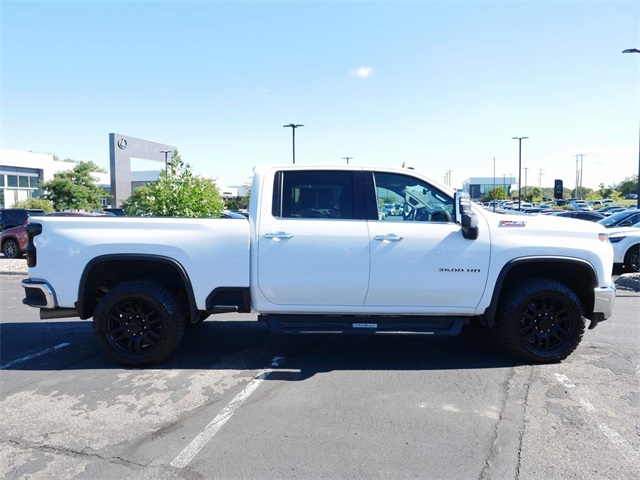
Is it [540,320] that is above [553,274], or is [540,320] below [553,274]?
below

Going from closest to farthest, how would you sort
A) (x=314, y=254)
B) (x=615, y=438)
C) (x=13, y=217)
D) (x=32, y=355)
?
(x=615, y=438) < (x=314, y=254) < (x=32, y=355) < (x=13, y=217)

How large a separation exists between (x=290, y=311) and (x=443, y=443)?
197 cm

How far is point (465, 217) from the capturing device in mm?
4438

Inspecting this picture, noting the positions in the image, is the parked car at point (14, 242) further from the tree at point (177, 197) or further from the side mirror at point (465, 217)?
the side mirror at point (465, 217)

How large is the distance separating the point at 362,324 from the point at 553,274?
2185 mm

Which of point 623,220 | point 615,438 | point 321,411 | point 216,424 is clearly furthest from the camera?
point 623,220

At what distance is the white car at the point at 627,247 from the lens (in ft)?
35.9

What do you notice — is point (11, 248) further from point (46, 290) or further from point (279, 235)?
point (279, 235)

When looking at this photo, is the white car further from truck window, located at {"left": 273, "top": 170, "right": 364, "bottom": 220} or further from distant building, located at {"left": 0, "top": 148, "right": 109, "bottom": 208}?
distant building, located at {"left": 0, "top": 148, "right": 109, "bottom": 208}

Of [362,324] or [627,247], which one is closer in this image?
[362,324]

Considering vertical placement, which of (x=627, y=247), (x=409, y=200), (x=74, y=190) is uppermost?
(x=74, y=190)

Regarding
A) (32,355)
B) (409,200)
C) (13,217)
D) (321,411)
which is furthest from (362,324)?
(13,217)

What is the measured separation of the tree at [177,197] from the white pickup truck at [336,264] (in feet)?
19.7

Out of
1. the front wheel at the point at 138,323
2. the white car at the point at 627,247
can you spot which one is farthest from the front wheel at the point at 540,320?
the white car at the point at 627,247
